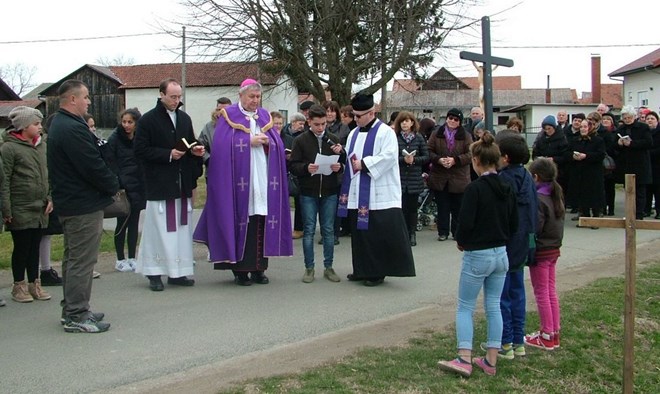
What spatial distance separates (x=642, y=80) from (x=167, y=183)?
150ft

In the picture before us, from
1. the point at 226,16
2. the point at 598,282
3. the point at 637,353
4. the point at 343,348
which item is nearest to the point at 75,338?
the point at 343,348

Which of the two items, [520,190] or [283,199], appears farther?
[283,199]

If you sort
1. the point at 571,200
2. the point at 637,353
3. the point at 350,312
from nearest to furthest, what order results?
the point at 637,353, the point at 350,312, the point at 571,200

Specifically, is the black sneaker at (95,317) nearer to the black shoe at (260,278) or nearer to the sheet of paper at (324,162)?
the black shoe at (260,278)

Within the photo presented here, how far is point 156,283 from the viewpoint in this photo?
25.6ft

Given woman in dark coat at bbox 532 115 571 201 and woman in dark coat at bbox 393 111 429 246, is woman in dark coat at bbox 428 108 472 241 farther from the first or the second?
woman in dark coat at bbox 532 115 571 201

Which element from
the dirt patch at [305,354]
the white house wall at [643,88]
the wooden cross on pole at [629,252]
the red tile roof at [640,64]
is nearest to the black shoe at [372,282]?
the dirt patch at [305,354]

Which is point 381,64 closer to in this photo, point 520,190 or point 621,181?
point 621,181

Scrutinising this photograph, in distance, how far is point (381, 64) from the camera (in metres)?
25.4

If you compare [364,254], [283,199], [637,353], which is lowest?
[637,353]

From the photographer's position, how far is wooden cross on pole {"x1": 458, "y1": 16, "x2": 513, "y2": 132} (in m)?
9.65

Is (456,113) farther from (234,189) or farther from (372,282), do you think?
(234,189)

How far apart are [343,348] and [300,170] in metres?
2.94

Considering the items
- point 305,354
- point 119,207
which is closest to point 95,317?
point 305,354
